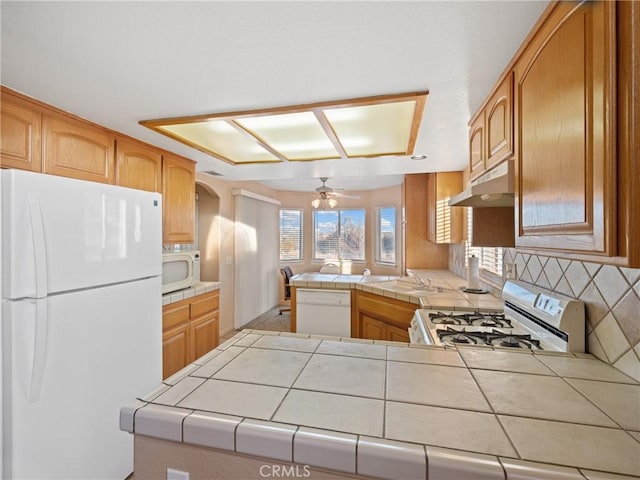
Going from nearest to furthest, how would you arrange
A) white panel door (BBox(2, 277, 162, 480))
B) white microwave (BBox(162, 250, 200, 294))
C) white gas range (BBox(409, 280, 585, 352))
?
white gas range (BBox(409, 280, 585, 352)), white panel door (BBox(2, 277, 162, 480)), white microwave (BBox(162, 250, 200, 294))

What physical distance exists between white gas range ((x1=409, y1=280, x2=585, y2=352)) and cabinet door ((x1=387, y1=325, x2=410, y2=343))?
2.19ft

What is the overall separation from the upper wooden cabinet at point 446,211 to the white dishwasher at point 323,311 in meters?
1.26

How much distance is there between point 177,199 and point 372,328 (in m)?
2.23

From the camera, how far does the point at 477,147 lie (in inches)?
64.9

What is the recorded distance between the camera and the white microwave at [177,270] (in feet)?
7.79

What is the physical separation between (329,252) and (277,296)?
140 centimetres

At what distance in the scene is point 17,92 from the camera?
1.44 metres

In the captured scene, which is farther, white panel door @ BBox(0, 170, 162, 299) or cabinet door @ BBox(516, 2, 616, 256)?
white panel door @ BBox(0, 170, 162, 299)

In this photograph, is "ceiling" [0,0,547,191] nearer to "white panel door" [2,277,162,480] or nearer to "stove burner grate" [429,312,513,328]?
"white panel door" [2,277,162,480]

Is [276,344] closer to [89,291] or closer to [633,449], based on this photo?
[633,449]

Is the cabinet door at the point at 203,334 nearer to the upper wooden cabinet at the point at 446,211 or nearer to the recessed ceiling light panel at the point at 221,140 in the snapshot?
the recessed ceiling light panel at the point at 221,140

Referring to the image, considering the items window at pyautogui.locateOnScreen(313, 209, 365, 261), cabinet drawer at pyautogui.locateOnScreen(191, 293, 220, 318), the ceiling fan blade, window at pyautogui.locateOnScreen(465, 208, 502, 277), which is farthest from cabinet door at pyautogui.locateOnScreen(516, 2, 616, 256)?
window at pyautogui.locateOnScreen(313, 209, 365, 261)

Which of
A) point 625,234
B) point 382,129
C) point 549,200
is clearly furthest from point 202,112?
point 625,234

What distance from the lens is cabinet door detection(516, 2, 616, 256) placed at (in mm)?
622
